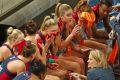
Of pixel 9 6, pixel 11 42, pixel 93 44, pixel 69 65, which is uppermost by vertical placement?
pixel 9 6

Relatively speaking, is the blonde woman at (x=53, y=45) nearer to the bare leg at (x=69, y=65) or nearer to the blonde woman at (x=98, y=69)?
the bare leg at (x=69, y=65)

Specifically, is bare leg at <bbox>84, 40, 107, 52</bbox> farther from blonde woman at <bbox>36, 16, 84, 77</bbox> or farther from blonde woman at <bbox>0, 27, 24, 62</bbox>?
blonde woman at <bbox>0, 27, 24, 62</bbox>

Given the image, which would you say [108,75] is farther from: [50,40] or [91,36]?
[91,36]

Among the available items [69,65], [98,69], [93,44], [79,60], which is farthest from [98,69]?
[93,44]

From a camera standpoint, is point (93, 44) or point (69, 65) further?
point (93, 44)

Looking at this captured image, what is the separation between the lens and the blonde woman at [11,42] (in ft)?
19.2

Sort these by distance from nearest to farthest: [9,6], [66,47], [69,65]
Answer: [69,65] → [66,47] → [9,6]

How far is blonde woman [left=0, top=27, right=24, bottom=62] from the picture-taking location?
5.85m

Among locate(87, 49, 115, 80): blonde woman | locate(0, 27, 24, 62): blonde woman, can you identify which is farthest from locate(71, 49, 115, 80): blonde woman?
locate(0, 27, 24, 62): blonde woman

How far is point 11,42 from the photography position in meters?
5.92

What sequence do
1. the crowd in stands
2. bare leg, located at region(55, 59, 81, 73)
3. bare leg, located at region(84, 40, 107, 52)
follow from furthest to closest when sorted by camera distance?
bare leg, located at region(84, 40, 107, 52) < bare leg, located at region(55, 59, 81, 73) < the crowd in stands

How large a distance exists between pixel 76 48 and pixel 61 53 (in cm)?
27

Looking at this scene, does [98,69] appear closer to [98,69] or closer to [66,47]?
[98,69]

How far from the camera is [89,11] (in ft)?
22.8
